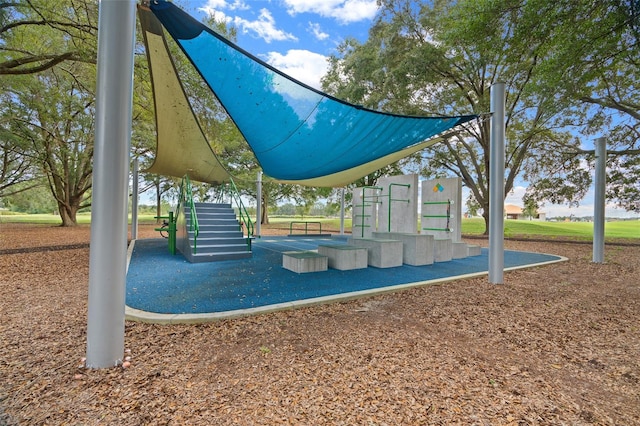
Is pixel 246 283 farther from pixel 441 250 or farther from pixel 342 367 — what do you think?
pixel 441 250

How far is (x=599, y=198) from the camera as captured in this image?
645 cm

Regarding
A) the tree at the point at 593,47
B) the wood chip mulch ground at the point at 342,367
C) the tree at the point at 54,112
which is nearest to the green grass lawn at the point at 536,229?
the tree at the point at 54,112

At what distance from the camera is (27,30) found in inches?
287

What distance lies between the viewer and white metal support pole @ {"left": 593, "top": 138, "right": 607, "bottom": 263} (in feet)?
20.7

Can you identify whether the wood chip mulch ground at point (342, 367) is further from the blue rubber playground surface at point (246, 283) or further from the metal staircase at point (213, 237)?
the metal staircase at point (213, 237)

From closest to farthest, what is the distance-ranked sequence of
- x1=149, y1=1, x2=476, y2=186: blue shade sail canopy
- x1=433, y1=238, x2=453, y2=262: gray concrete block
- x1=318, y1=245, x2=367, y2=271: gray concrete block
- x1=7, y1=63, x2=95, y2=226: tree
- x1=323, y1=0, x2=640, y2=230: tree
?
x1=149, y1=1, x2=476, y2=186: blue shade sail canopy, x1=318, y1=245, x2=367, y2=271: gray concrete block, x1=433, y1=238, x2=453, y2=262: gray concrete block, x1=7, y1=63, x2=95, y2=226: tree, x1=323, y1=0, x2=640, y2=230: tree

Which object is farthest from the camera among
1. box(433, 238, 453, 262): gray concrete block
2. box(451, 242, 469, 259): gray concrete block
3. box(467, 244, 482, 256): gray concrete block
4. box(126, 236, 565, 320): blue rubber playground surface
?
box(467, 244, 482, 256): gray concrete block

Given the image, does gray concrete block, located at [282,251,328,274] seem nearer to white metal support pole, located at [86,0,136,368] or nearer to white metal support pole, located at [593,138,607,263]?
white metal support pole, located at [86,0,136,368]

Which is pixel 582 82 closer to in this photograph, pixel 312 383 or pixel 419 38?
pixel 312 383

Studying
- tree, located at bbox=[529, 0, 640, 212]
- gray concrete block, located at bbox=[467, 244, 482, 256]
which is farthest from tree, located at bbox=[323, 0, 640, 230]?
gray concrete block, located at bbox=[467, 244, 482, 256]

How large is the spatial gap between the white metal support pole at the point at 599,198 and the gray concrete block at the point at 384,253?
14.7ft

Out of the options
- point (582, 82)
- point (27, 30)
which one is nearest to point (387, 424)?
point (582, 82)

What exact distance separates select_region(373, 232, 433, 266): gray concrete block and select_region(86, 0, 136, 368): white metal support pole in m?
5.13

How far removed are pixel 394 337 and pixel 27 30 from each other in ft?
35.5
